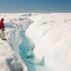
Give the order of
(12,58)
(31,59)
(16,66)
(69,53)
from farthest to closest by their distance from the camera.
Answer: (31,59) < (69,53) < (12,58) < (16,66)

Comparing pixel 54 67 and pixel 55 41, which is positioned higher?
pixel 55 41

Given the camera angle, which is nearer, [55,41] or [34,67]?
[34,67]

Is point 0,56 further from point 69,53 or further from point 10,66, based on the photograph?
point 69,53

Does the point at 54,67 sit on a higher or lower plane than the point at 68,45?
lower

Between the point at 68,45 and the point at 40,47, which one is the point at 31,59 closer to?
the point at 40,47

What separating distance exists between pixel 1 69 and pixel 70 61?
3.11 meters

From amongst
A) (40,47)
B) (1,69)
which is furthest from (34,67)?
(1,69)

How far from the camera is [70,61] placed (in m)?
7.02

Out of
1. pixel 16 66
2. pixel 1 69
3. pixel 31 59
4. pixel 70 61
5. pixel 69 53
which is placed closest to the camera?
pixel 1 69

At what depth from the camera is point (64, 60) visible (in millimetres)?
7340

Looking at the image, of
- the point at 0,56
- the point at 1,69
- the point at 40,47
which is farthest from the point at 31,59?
the point at 1,69

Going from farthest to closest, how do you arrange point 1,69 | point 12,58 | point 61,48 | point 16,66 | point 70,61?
point 61,48, point 70,61, point 12,58, point 16,66, point 1,69

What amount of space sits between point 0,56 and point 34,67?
270cm

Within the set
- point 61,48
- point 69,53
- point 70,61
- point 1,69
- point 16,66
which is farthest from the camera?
point 61,48
